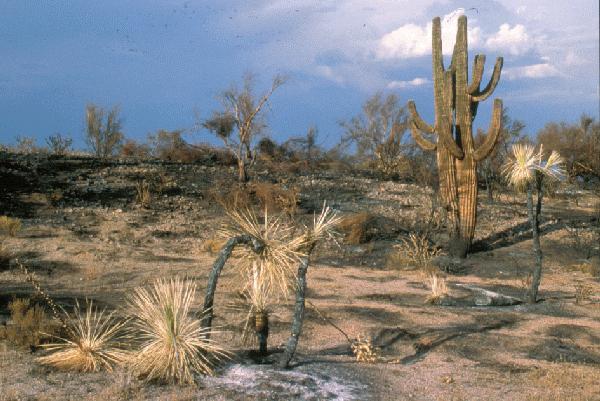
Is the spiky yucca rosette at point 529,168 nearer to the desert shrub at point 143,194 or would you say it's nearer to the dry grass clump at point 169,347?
the dry grass clump at point 169,347

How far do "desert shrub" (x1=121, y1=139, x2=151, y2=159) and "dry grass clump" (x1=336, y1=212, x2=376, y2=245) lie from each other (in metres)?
13.0

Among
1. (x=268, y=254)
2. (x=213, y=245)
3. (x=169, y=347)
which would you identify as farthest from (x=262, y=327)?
(x=213, y=245)

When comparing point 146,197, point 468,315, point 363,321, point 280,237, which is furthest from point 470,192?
point 280,237

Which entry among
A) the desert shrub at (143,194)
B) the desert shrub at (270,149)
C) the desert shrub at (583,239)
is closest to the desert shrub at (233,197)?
the desert shrub at (143,194)

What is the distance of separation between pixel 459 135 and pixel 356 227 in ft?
11.3

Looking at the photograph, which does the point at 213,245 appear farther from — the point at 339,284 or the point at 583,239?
the point at 583,239

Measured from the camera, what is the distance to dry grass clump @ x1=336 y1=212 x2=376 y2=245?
661 inches

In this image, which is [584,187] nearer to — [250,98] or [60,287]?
[250,98]

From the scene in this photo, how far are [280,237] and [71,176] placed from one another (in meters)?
16.1

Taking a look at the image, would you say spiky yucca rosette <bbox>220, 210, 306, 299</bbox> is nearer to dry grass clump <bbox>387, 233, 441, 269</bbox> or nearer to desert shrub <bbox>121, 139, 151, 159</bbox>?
dry grass clump <bbox>387, 233, 441, 269</bbox>

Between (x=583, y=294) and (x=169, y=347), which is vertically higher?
(x=169, y=347)

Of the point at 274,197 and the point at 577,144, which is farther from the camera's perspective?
the point at 577,144

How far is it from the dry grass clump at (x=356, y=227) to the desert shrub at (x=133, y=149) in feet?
42.6

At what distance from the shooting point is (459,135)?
643 inches
